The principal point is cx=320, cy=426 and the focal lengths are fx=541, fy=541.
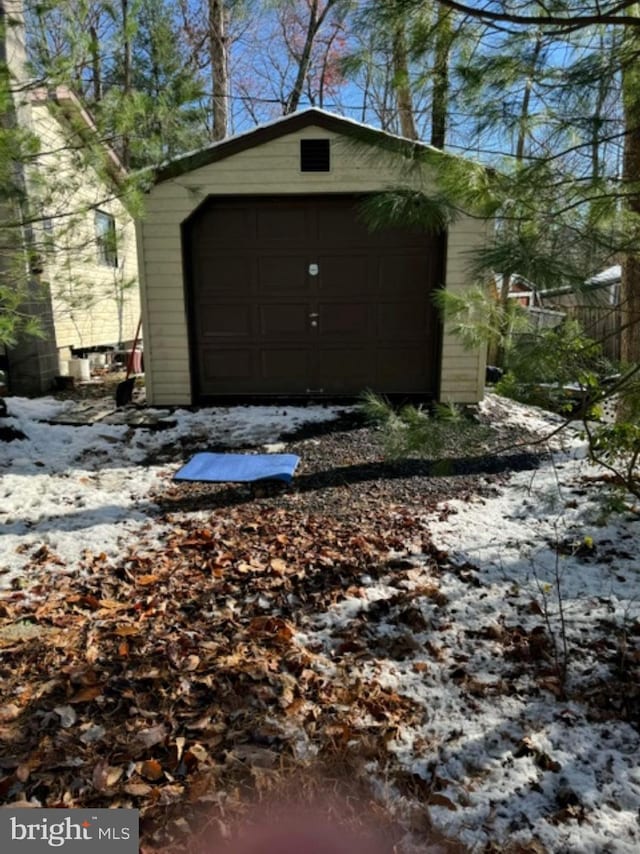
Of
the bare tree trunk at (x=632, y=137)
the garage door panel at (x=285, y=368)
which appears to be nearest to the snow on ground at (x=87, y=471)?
the garage door panel at (x=285, y=368)

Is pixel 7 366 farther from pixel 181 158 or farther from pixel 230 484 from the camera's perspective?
pixel 230 484

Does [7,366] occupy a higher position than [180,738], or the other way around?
[7,366]

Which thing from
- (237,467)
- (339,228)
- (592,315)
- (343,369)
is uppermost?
(339,228)

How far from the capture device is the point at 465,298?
3.11 meters

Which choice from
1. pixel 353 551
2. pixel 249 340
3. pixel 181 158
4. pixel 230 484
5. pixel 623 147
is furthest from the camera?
pixel 249 340

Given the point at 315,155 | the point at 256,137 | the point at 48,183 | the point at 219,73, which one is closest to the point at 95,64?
the point at 48,183

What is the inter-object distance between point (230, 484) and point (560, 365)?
2712 mm

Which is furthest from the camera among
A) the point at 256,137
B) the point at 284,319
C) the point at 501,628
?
the point at 284,319

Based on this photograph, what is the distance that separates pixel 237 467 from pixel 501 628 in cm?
276

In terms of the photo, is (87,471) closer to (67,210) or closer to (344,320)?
(67,210)

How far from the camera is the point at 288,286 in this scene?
6.87 metres

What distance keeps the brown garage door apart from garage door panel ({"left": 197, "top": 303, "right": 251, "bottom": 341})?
0.04 feet

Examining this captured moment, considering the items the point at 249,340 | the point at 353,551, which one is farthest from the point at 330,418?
the point at 353,551
